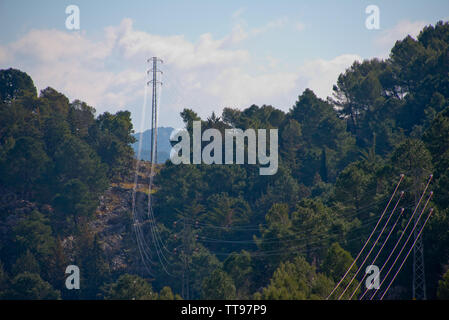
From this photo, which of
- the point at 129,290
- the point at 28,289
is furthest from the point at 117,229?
the point at 129,290

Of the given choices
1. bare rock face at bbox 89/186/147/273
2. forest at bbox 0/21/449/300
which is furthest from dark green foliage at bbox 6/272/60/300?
bare rock face at bbox 89/186/147/273

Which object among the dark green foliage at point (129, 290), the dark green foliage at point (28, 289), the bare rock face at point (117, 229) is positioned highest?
the bare rock face at point (117, 229)

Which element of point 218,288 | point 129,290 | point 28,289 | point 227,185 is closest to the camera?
point 218,288

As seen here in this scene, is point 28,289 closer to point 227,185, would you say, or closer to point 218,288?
point 218,288

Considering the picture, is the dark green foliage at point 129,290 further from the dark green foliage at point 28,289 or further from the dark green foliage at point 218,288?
the dark green foliage at point 28,289

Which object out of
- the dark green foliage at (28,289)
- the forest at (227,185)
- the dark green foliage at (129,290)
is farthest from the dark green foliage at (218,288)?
the dark green foliage at (28,289)

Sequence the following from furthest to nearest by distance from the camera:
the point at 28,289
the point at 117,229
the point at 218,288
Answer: the point at 117,229, the point at 28,289, the point at 218,288

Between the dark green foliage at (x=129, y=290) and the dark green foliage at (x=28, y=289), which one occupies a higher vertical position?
the dark green foliage at (x=129, y=290)

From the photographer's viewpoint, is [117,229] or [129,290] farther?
[117,229]

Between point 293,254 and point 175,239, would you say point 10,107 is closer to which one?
point 175,239
